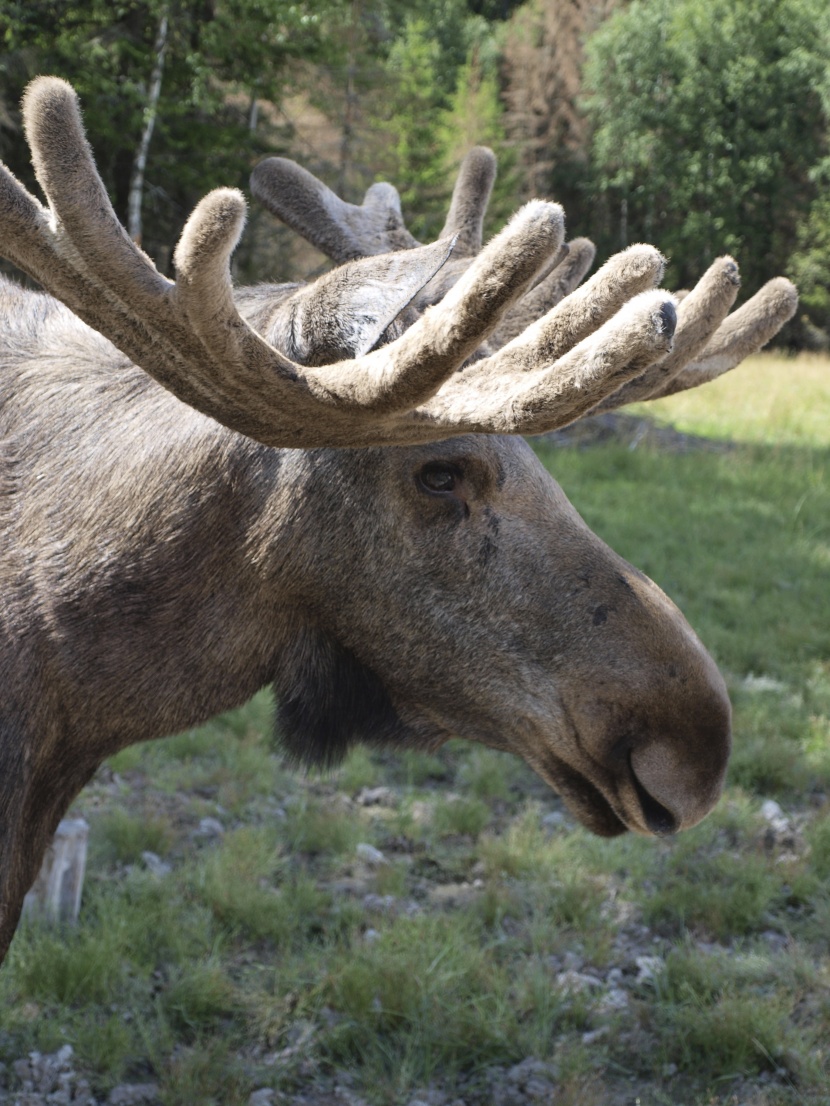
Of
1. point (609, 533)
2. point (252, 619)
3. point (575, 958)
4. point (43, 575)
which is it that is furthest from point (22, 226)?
point (609, 533)

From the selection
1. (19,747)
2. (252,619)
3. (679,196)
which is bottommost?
(679,196)

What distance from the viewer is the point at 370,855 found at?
4.21 metres

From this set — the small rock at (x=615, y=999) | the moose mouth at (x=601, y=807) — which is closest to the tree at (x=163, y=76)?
the small rock at (x=615, y=999)

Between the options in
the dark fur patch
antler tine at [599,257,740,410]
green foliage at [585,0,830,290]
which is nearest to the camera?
the dark fur patch

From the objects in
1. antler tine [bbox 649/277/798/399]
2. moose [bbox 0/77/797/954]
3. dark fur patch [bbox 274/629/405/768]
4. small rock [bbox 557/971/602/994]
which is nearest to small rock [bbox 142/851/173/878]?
small rock [bbox 557/971/602/994]

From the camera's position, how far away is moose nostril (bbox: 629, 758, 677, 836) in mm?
1949

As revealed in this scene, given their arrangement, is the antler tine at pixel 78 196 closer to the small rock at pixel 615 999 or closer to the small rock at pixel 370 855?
the small rock at pixel 615 999

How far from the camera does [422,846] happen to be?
4363 millimetres

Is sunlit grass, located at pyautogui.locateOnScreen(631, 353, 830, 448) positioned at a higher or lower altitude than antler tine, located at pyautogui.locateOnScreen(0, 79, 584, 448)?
lower

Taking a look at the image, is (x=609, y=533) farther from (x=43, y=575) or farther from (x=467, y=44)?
(x=467, y=44)

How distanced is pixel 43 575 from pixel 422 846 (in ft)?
9.10

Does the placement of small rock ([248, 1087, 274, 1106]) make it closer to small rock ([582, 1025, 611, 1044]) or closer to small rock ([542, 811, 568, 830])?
small rock ([582, 1025, 611, 1044])

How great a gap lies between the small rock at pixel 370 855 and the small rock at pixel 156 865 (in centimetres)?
71

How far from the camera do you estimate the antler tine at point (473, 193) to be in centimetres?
270
